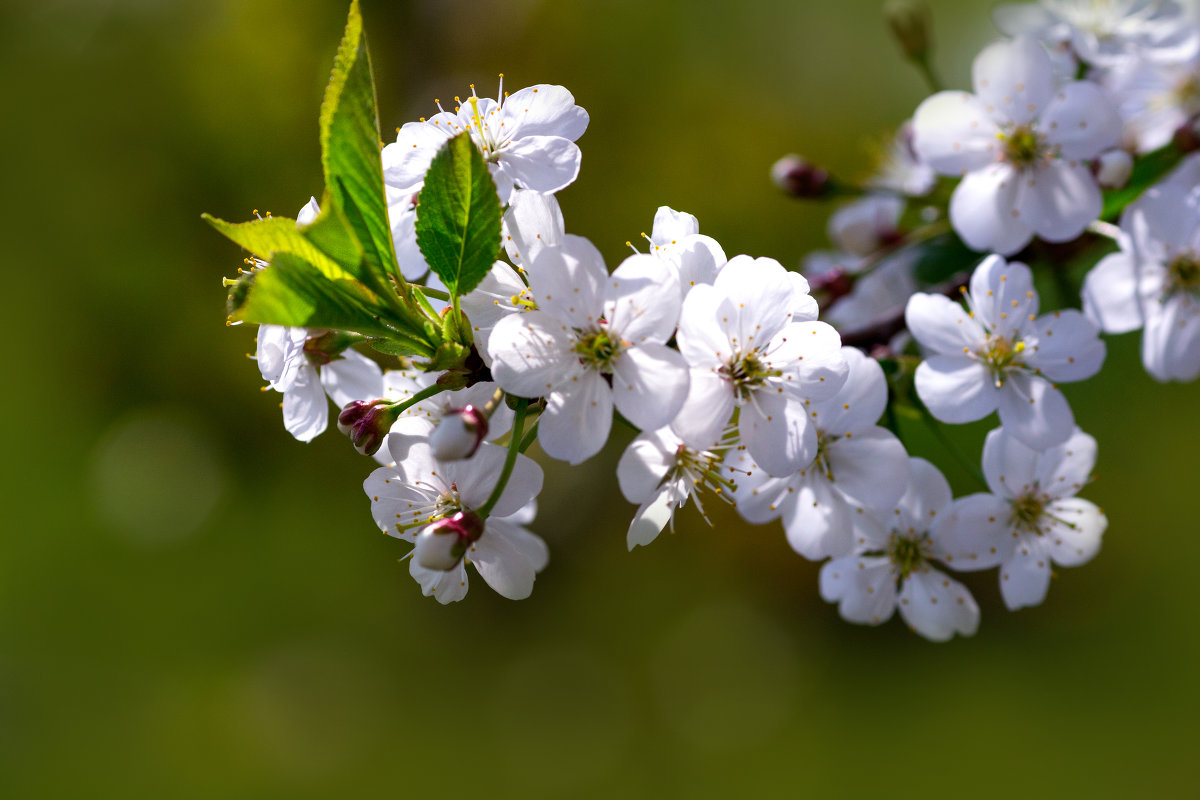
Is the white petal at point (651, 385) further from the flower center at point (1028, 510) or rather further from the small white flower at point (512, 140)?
the flower center at point (1028, 510)

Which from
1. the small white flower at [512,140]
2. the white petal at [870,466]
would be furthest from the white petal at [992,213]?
the small white flower at [512,140]

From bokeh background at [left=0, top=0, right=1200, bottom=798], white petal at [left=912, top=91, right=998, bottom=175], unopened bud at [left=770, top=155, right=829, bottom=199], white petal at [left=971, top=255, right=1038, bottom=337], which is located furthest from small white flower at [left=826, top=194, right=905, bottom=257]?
bokeh background at [left=0, top=0, right=1200, bottom=798]

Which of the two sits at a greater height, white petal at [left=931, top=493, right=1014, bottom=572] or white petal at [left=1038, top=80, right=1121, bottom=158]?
white petal at [left=1038, top=80, right=1121, bottom=158]

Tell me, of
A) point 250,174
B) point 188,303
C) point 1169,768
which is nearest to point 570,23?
point 250,174

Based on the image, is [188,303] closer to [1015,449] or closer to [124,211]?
[124,211]

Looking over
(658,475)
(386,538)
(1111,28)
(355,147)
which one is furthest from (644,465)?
(386,538)

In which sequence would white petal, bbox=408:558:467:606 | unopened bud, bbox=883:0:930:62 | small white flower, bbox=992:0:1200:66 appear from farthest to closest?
1. unopened bud, bbox=883:0:930:62
2. small white flower, bbox=992:0:1200:66
3. white petal, bbox=408:558:467:606

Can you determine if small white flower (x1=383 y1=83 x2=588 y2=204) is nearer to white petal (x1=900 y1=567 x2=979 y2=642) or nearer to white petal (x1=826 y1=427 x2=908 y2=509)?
white petal (x1=826 y1=427 x2=908 y2=509)

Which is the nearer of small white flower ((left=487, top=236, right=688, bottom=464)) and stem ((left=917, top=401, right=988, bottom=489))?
small white flower ((left=487, top=236, right=688, bottom=464))
